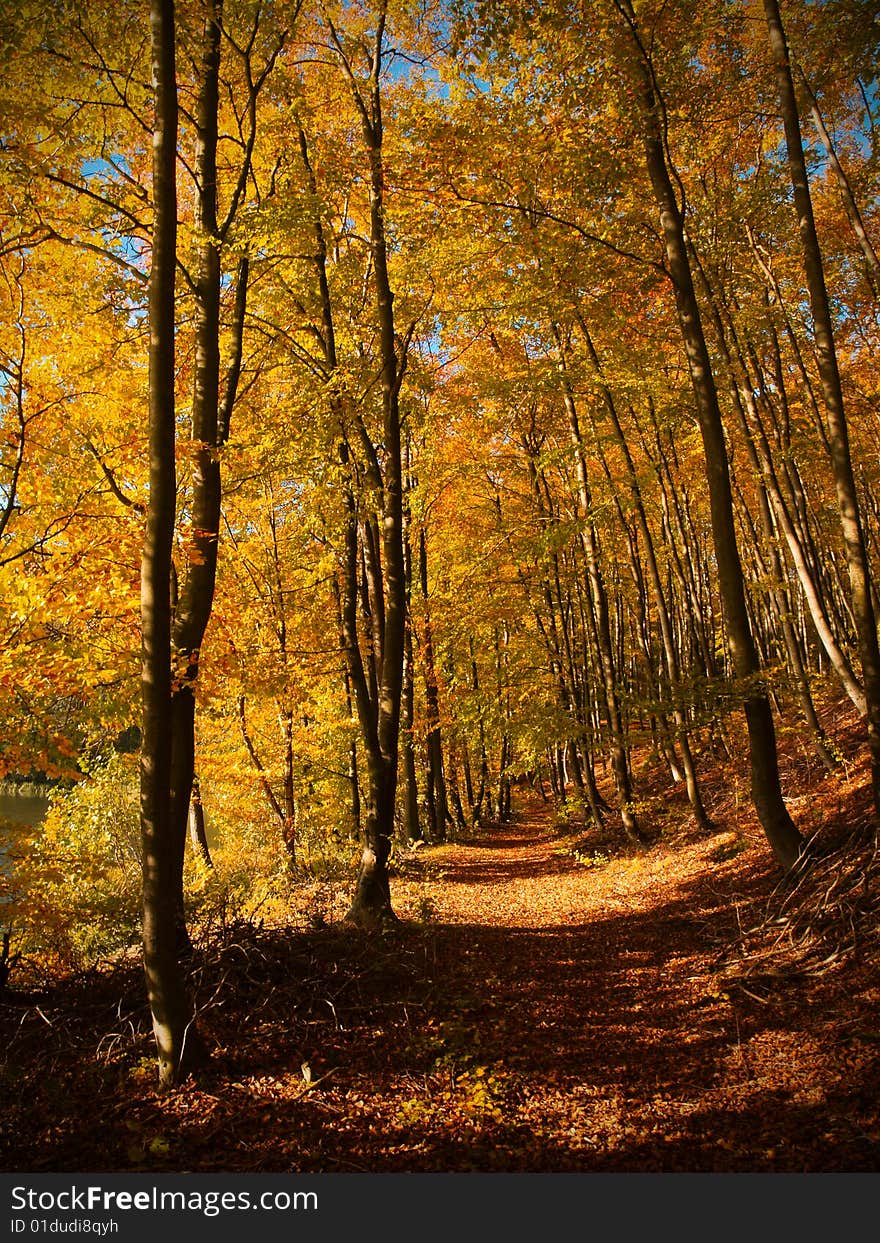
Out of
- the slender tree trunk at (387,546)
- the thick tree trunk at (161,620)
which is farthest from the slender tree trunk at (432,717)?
the thick tree trunk at (161,620)

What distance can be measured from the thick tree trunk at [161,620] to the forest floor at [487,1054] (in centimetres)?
61

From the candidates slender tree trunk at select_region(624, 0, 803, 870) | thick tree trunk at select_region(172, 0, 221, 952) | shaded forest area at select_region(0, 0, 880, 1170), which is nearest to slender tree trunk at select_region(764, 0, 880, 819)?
shaded forest area at select_region(0, 0, 880, 1170)

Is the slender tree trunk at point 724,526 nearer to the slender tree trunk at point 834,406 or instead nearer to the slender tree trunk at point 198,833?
the slender tree trunk at point 834,406

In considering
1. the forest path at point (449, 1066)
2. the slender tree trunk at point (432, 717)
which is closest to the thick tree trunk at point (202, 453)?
the forest path at point (449, 1066)

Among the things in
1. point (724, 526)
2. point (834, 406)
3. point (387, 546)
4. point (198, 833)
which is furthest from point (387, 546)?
point (198, 833)

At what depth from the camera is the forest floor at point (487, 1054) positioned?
11.8 ft

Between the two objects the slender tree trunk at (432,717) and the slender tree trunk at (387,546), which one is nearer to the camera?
the slender tree trunk at (387,546)

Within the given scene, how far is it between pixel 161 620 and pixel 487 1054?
3.77 m

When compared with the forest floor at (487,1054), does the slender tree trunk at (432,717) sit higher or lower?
higher

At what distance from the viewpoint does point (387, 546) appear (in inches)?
344

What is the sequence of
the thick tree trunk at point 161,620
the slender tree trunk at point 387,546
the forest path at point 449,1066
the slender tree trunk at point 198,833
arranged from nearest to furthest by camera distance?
1. the forest path at point 449,1066
2. the thick tree trunk at point 161,620
3. the slender tree trunk at point 387,546
4. the slender tree trunk at point 198,833

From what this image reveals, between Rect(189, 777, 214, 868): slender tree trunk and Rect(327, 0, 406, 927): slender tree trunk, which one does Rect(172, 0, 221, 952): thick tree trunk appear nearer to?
Rect(327, 0, 406, 927): slender tree trunk

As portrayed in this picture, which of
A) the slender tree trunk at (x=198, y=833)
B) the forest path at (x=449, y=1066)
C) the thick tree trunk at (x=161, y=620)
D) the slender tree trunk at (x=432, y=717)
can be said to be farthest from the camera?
the slender tree trunk at (x=432, y=717)

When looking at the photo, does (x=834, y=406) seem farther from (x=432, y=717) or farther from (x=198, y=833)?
(x=198, y=833)
